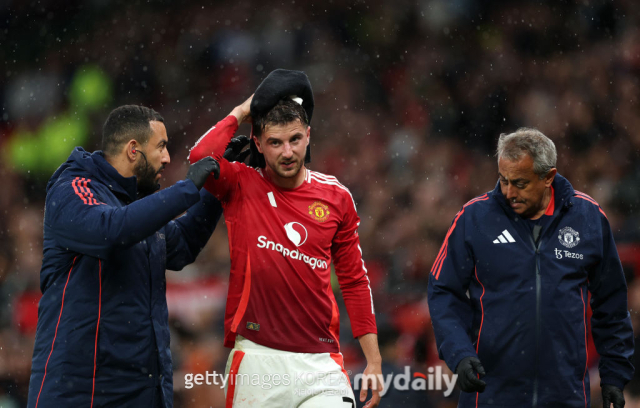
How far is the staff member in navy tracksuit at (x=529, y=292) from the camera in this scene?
3.02m

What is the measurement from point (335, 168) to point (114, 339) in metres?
4.75

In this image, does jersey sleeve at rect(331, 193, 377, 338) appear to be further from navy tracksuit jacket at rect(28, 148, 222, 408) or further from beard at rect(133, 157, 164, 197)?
beard at rect(133, 157, 164, 197)

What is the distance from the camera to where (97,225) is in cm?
282

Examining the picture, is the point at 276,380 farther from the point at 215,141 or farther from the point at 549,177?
the point at 549,177

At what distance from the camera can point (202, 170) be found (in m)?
2.95

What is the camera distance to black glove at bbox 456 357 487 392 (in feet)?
9.54

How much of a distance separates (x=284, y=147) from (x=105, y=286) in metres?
1.00

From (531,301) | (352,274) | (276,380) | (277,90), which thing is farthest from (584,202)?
(276,380)

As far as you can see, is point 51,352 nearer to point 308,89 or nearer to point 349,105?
point 308,89

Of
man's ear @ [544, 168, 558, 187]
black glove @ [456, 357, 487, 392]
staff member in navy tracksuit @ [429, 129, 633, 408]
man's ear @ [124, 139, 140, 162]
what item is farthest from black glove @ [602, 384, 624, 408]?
man's ear @ [124, 139, 140, 162]

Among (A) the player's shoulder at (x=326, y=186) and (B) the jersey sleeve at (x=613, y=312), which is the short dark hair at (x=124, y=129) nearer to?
(A) the player's shoulder at (x=326, y=186)

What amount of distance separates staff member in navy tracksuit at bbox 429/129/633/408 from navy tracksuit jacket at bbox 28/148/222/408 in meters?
1.27

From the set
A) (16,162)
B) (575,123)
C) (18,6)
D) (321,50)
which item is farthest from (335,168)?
(18,6)

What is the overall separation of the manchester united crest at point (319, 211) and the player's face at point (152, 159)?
75cm
